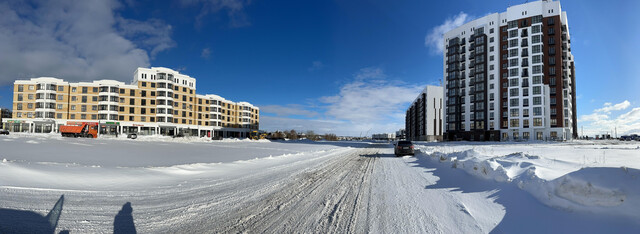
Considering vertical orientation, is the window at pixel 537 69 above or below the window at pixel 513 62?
below

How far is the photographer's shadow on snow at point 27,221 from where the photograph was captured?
13.5ft

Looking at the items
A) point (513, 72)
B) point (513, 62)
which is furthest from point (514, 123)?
point (513, 62)

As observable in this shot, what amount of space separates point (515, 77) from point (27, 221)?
90.9 metres

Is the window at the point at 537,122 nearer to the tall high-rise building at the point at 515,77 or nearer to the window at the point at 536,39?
the tall high-rise building at the point at 515,77

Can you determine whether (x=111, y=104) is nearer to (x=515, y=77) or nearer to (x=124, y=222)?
(x=124, y=222)

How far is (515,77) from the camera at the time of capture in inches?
2886

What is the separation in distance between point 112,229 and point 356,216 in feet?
13.9

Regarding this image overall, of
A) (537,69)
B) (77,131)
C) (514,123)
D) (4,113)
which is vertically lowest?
(77,131)

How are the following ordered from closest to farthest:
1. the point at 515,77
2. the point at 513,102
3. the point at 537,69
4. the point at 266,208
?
the point at 266,208, the point at 537,69, the point at 513,102, the point at 515,77

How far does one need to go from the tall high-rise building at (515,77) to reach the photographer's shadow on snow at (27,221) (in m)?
85.8

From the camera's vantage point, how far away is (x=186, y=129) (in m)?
86.8

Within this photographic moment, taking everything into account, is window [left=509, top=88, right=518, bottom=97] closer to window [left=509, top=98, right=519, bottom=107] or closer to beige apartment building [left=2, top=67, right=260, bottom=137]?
window [left=509, top=98, right=519, bottom=107]

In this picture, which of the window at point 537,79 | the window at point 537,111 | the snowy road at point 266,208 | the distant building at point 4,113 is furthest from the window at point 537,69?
the distant building at point 4,113

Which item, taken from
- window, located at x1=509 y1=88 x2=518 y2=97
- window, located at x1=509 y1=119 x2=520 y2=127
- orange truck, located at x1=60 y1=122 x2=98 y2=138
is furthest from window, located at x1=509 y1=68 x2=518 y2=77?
orange truck, located at x1=60 y1=122 x2=98 y2=138
